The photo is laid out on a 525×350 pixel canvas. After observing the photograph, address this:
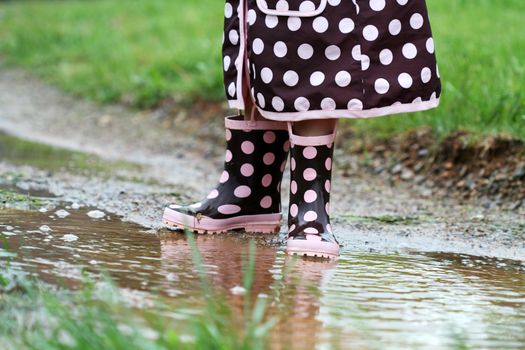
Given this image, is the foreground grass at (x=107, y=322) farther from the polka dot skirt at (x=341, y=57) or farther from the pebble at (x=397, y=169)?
the pebble at (x=397, y=169)

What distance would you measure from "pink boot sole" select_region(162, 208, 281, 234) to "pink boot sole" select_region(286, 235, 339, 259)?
39cm

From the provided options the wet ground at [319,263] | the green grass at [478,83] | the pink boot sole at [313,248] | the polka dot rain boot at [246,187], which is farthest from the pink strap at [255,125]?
the green grass at [478,83]

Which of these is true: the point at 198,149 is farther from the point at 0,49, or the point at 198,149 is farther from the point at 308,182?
the point at 0,49

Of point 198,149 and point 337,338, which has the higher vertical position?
point 198,149

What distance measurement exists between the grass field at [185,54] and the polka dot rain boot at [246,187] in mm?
1500

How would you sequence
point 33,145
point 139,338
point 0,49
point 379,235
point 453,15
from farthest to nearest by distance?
1. point 0,49
2. point 453,15
3. point 33,145
4. point 379,235
5. point 139,338

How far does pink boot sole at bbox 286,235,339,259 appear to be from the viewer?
2873mm

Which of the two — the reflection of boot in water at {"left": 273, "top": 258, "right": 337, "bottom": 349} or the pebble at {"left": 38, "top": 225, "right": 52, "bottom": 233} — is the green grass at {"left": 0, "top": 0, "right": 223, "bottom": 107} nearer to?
the pebble at {"left": 38, "top": 225, "right": 52, "bottom": 233}

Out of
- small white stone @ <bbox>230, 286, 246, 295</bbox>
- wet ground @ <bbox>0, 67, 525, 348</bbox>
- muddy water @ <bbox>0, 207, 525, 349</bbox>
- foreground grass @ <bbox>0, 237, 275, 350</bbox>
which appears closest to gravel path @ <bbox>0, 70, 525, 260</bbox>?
wet ground @ <bbox>0, 67, 525, 348</bbox>

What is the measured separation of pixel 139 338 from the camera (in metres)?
1.74

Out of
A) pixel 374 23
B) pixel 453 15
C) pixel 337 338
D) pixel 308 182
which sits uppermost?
pixel 453 15

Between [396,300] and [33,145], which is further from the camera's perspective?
[33,145]

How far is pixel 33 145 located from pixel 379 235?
289cm

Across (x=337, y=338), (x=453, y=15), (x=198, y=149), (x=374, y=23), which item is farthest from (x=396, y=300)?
(x=453, y=15)
